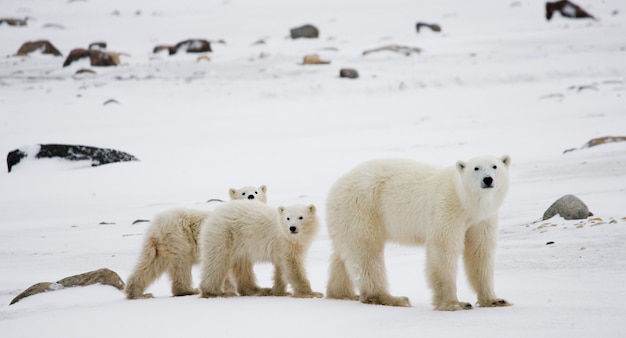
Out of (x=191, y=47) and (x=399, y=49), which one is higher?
(x=191, y=47)

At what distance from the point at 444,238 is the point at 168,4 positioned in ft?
198

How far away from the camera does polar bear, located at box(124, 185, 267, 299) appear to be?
784cm

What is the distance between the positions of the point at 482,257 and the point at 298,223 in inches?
73.5

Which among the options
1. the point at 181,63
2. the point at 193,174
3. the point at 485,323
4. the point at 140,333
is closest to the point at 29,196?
the point at 193,174

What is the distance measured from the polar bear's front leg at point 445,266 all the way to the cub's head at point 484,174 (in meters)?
0.40

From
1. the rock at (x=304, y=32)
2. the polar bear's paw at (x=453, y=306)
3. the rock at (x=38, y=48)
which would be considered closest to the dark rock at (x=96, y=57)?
the rock at (x=38, y=48)

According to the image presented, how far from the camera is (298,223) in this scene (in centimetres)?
748

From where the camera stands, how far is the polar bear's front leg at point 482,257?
20.8ft

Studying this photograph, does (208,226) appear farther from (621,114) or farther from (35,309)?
(621,114)

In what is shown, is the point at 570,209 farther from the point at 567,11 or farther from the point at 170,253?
the point at 567,11

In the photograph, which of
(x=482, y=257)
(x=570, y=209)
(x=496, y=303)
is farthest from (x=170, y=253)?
(x=570, y=209)

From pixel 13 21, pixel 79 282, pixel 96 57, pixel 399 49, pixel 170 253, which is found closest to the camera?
pixel 79 282

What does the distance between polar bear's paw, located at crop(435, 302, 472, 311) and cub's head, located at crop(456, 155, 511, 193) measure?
911 millimetres

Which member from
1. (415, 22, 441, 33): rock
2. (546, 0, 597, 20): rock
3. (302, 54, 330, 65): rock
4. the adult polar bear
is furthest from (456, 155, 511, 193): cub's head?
(546, 0, 597, 20): rock
